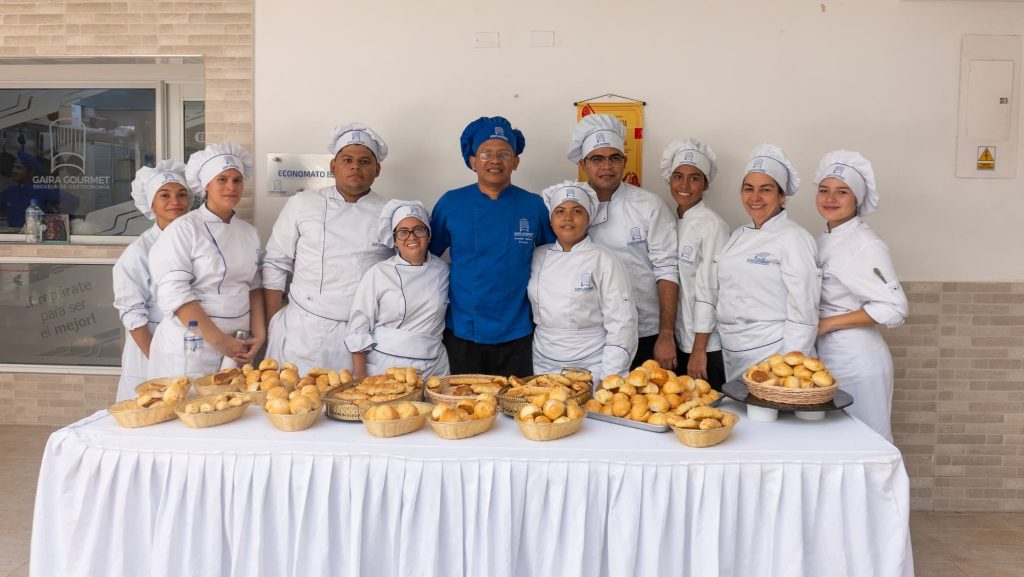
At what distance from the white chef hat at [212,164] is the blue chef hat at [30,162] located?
238cm

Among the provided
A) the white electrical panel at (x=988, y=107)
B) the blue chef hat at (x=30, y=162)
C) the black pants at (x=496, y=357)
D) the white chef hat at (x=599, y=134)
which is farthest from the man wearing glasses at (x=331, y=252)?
the white electrical panel at (x=988, y=107)

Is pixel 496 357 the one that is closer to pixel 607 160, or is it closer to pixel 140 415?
pixel 607 160

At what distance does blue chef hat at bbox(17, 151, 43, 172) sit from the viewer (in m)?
5.57

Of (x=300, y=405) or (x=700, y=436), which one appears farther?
(x=300, y=405)

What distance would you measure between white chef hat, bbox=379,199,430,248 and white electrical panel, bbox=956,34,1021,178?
291 cm

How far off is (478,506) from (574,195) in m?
1.51

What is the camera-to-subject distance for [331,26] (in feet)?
14.6

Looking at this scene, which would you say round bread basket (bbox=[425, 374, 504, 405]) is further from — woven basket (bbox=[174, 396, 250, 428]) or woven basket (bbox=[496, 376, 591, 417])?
woven basket (bbox=[174, 396, 250, 428])

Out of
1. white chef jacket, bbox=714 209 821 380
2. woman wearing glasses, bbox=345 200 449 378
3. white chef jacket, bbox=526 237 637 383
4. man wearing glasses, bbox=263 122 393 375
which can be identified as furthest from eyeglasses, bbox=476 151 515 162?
white chef jacket, bbox=714 209 821 380

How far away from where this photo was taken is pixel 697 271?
3801 millimetres

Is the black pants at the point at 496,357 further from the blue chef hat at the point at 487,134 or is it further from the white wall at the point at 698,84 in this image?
the white wall at the point at 698,84

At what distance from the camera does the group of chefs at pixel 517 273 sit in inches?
135

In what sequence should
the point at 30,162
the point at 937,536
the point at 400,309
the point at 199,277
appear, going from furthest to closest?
the point at 30,162 < the point at 937,536 < the point at 199,277 < the point at 400,309

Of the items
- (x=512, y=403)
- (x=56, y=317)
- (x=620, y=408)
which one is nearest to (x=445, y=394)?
(x=512, y=403)
